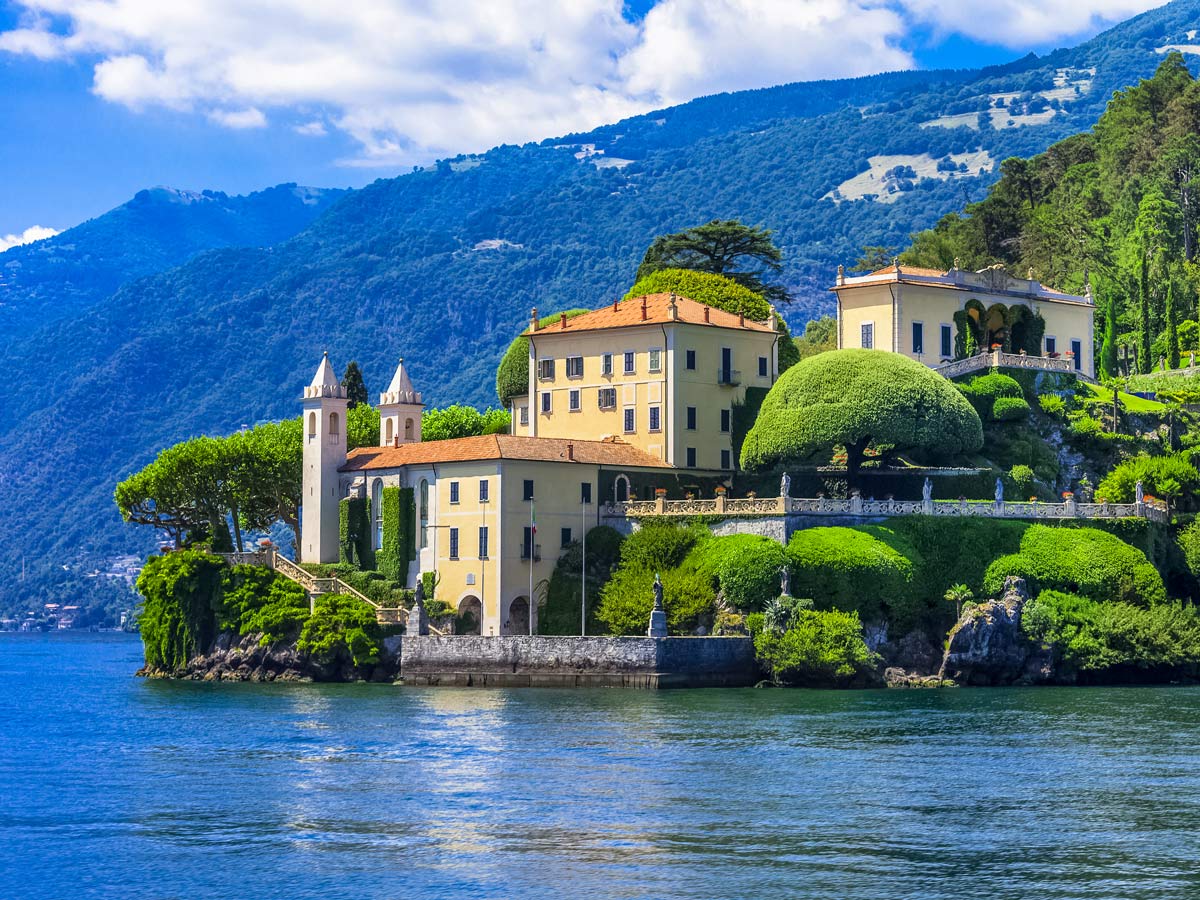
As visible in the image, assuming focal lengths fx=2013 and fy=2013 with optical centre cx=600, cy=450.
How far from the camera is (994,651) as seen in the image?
72438mm

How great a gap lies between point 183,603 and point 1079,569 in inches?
1451

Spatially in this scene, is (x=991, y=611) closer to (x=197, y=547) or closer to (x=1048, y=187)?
(x=197, y=547)

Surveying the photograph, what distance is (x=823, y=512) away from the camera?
2940 inches

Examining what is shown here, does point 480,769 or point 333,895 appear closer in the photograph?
point 333,895

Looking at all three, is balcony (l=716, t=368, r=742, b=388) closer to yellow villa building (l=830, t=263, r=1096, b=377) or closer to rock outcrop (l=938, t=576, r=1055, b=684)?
yellow villa building (l=830, t=263, r=1096, b=377)

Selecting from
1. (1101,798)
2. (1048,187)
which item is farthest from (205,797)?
(1048,187)

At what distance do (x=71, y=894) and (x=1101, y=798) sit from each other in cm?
2235

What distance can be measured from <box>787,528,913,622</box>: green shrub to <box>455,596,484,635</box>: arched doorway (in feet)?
43.4

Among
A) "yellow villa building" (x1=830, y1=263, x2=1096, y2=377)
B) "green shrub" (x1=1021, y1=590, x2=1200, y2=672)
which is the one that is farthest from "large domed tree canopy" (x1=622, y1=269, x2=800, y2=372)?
"green shrub" (x1=1021, y1=590, x2=1200, y2=672)

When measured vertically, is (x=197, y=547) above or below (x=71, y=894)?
above

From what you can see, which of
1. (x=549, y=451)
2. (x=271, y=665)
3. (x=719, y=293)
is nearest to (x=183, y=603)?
(x=271, y=665)

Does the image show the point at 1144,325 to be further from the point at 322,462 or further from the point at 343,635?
the point at 343,635

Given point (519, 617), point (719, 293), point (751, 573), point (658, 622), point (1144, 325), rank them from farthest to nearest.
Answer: point (1144, 325)
point (719, 293)
point (519, 617)
point (751, 573)
point (658, 622)

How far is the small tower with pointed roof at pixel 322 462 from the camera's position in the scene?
280 ft
